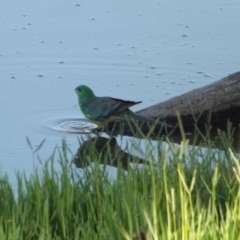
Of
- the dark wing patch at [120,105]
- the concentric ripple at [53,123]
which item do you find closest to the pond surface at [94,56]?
the concentric ripple at [53,123]

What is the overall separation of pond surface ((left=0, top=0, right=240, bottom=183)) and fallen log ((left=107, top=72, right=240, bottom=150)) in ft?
0.95

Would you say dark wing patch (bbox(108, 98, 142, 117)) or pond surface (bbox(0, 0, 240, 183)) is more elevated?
pond surface (bbox(0, 0, 240, 183))

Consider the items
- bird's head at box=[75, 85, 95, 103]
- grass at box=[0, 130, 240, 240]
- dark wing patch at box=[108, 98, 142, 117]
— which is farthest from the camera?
bird's head at box=[75, 85, 95, 103]

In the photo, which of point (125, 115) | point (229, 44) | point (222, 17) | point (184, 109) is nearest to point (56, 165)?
point (125, 115)

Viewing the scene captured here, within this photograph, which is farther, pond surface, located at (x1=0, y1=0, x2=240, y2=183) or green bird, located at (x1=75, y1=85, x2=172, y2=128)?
pond surface, located at (x1=0, y1=0, x2=240, y2=183)

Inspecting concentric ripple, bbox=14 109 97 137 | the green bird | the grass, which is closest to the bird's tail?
the green bird

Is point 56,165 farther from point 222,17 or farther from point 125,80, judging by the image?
point 222,17

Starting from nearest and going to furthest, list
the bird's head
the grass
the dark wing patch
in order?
the grass < the dark wing patch < the bird's head

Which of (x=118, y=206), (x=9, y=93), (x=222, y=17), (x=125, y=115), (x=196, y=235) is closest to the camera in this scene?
(x=196, y=235)

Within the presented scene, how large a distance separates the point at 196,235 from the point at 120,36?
4188 millimetres

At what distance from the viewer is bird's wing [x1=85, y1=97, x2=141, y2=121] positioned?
495 centimetres

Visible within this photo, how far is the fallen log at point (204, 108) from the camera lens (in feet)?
16.6

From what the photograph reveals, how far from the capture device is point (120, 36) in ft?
21.4

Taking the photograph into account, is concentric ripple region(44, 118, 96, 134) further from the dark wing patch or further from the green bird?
the dark wing patch
